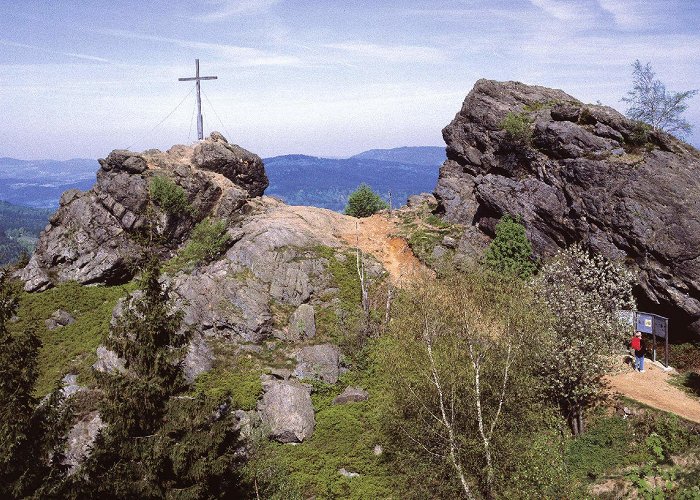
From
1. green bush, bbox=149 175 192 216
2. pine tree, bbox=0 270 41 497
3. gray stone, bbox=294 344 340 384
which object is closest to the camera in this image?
pine tree, bbox=0 270 41 497

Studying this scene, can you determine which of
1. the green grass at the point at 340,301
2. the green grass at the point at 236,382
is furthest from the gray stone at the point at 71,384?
the green grass at the point at 340,301

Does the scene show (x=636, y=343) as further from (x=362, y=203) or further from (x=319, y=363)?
(x=362, y=203)

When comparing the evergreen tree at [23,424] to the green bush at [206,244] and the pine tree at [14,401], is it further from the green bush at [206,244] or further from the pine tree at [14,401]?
the green bush at [206,244]

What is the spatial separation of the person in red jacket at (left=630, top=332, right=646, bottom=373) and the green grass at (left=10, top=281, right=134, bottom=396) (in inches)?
1668

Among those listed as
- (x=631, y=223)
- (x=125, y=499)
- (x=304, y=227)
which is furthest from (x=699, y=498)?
(x=304, y=227)

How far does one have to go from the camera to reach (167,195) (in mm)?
56594

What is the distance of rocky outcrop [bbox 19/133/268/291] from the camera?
5438 centimetres

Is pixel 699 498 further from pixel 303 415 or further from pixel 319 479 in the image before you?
pixel 303 415

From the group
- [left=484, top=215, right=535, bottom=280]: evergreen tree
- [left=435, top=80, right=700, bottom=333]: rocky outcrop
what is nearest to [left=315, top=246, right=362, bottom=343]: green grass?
[left=484, top=215, right=535, bottom=280]: evergreen tree

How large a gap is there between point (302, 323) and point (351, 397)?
9553mm

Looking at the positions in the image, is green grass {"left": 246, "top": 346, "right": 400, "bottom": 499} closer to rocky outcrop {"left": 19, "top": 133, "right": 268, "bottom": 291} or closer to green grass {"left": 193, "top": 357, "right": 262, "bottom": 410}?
green grass {"left": 193, "top": 357, "right": 262, "bottom": 410}

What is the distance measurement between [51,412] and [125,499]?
16.1 feet

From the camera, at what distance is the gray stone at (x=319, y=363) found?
3966cm

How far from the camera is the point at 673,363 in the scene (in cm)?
3709
